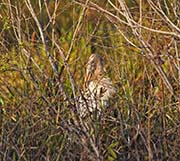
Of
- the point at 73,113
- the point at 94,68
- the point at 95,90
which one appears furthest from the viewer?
the point at 94,68

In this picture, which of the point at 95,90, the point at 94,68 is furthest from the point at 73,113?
the point at 94,68

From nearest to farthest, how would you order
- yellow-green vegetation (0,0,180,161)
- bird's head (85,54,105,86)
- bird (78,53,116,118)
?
yellow-green vegetation (0,0,180,161), bird (78,53,116,118), bird's head (85,54,105,86)

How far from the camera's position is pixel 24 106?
4328 millimetres

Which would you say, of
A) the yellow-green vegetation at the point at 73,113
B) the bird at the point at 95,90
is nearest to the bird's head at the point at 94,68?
the bird at the point at 95,90

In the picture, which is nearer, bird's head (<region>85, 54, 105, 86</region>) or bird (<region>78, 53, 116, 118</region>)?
bird (<region>78, 53, 116, 118</region>)

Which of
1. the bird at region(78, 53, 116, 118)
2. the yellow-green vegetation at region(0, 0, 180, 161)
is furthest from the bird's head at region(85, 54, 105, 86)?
the yellow-green vegetation at region(0, 0, 180, 161)

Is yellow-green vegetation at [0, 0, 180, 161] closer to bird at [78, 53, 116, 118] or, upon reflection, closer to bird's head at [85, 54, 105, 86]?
bird at [78, 53, 116, 118]

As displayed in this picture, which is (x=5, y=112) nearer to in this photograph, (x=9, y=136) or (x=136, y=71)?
(x=9, y=136)

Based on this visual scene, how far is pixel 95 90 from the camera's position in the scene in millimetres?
4691

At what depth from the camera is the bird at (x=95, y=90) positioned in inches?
173

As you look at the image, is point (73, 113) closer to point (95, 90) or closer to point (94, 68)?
point (95, 90)

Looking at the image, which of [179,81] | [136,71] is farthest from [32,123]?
[136,71]

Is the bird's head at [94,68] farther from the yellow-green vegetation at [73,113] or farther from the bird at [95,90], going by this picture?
the yellow-green vegetation at [73,113]

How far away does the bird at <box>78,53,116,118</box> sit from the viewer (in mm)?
4395
